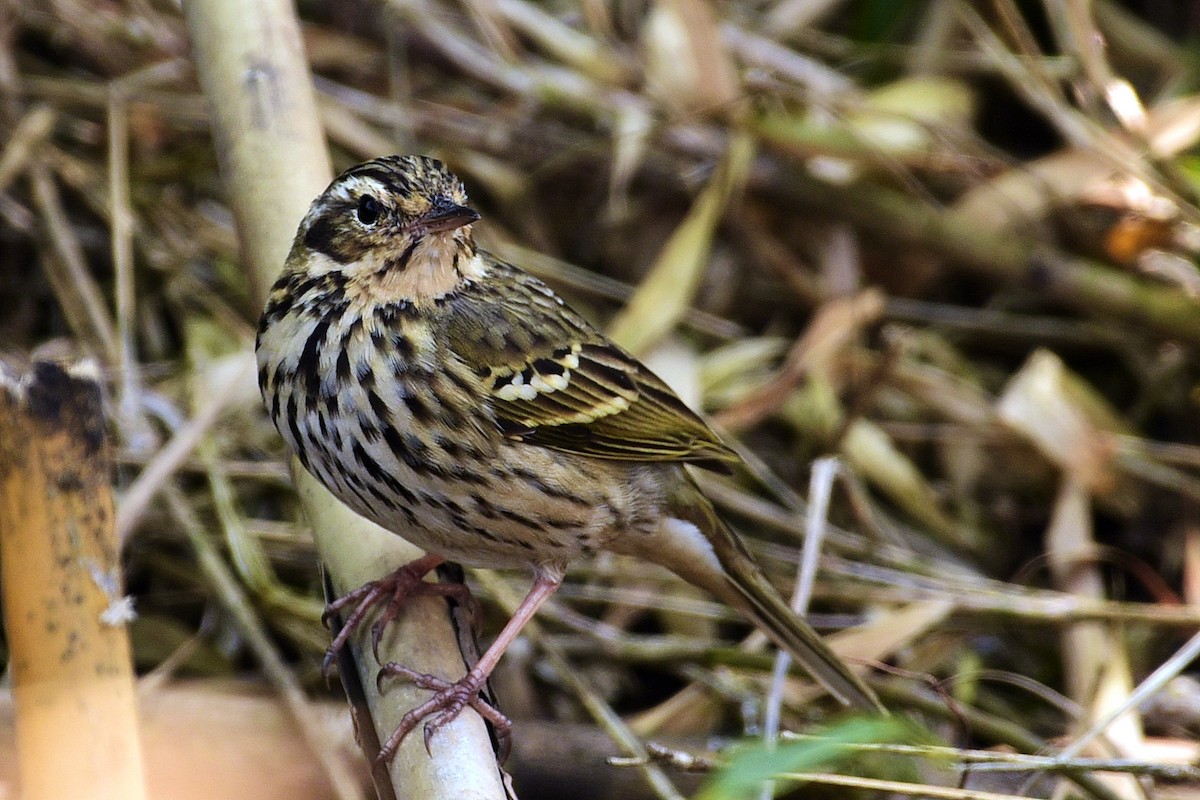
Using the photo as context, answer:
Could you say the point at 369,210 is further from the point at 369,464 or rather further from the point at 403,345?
the point at 369,464

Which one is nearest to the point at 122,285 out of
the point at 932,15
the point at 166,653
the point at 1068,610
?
the point at 166,653

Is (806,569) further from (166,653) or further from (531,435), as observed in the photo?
(166,653)

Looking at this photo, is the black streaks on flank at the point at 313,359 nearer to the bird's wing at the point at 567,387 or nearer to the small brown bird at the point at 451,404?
the small brown bird at the point at 451,404

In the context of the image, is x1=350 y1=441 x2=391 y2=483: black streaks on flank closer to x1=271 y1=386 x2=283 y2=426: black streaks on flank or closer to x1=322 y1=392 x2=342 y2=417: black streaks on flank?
x1=322 y1=392 x2=342 y2=417: black streaks on flank

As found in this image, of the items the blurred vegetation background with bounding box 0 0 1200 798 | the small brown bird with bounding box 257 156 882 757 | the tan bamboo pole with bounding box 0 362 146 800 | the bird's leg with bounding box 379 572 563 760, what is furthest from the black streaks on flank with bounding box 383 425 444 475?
the blurred vegetation background with bounding box 0 0 1200 798

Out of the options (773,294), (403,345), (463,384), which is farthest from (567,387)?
(773,294)

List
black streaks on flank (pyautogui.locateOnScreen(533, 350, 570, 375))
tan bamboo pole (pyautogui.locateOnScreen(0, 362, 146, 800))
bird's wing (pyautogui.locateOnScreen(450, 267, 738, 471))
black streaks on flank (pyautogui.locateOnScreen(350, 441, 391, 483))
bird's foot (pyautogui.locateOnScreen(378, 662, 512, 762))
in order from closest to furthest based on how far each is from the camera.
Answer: tan bamboo pole (pyautogui.locateOnScreen(0, 362, 146, 800)) < bird's foot (pyautogui.locateOnScreen(378, 662, 512, 762)) < black streaks on flank (pyautogui.locateOnScreen(350, 441, 391, 483)) < bird's wing (pyautogui.locateOnScreen(450, 267, 738, 471)) < black streaks on flank (pyautogui.locateOnScreen(533, 350, 570, 375))

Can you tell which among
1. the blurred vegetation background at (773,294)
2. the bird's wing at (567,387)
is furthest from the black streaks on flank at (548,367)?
the blurred vegetation background at (773,294)
